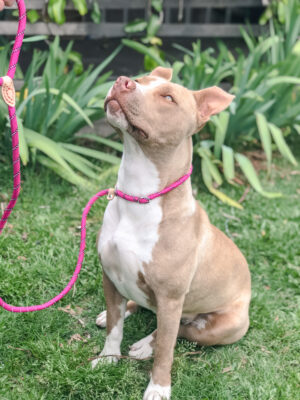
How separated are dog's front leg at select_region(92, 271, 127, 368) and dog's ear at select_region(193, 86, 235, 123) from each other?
39.9 inches

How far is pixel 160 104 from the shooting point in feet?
6.69

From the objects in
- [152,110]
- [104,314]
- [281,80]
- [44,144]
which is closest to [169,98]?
[152,110]

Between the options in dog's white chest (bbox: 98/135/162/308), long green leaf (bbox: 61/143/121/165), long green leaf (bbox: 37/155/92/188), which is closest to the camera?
dog's white chest (bbox: 98/135/162/308)

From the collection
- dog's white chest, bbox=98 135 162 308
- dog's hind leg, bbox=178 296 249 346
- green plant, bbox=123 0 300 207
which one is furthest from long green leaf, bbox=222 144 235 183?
dog's white chest, bbox=98 135 162 308

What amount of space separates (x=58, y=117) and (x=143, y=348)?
2.38 meters

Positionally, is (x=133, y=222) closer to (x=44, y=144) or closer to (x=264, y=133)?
(x=44, y=144)

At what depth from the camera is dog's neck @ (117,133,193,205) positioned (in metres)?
2.14

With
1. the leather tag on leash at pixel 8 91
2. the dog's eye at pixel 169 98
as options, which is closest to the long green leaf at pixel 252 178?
the dog's eye at pixel 169 98

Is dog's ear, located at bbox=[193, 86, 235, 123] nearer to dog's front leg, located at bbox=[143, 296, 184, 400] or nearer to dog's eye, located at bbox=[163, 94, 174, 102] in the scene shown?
dog's eye, located at bbox=[163, 94, 174, 102]

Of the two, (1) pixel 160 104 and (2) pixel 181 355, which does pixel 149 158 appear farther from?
(2) pixel 181 355

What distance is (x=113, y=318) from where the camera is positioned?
101 inches

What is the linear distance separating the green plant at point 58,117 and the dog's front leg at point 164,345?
→ 1890 mm

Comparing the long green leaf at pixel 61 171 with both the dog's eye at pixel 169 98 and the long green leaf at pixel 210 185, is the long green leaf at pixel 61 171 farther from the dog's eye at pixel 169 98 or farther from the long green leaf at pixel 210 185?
the dog's eye at pixel 169 98

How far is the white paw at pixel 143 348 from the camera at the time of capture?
106 inches
